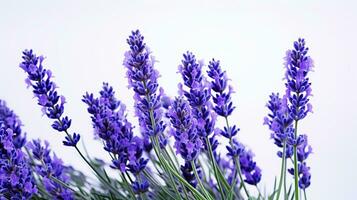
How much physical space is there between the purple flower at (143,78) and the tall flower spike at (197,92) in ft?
0.12

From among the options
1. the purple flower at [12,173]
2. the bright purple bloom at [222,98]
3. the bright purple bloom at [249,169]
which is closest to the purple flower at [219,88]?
the bright purple bloom at [222,98]

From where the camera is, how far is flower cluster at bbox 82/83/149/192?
2.19 ft

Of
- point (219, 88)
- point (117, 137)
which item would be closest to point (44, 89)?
point (117, 137)

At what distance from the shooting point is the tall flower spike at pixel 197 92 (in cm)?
64

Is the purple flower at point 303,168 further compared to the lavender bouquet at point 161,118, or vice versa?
the purple flower at point 303,168

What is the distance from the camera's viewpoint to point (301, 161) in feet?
2.46

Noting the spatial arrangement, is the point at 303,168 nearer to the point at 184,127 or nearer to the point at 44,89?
the point at 184,127

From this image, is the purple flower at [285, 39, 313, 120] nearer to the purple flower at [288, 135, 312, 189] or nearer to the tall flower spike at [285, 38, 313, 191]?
the tall flower spike at [285, 38, 313, 191]

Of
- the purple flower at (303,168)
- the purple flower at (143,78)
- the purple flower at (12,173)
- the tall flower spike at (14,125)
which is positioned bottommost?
the purple flower at (12,173)

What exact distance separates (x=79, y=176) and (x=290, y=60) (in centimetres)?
49

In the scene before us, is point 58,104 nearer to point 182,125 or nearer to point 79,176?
point 182,125

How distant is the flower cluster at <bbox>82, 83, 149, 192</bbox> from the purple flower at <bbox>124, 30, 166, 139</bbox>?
4 centimetres

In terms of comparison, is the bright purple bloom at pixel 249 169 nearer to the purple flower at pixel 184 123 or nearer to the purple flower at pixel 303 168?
the purple flower at pixel 303 168

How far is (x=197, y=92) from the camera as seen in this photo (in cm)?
64
